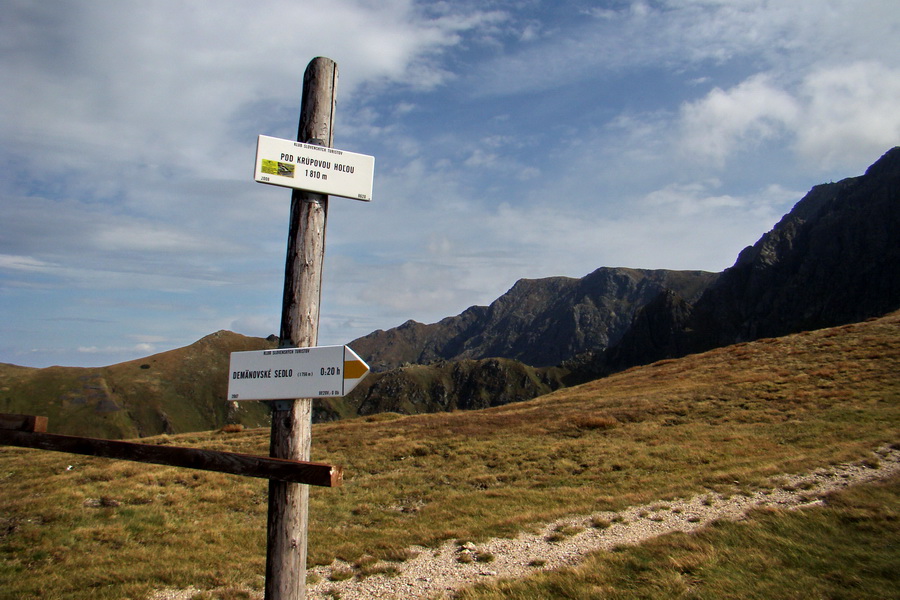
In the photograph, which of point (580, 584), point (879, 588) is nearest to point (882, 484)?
point (879, 588)

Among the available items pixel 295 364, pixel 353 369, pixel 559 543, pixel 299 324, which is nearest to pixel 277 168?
pixel 299 324

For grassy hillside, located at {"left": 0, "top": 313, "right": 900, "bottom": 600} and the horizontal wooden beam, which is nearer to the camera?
the horizontal wooden beam

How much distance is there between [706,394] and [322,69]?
108 ft

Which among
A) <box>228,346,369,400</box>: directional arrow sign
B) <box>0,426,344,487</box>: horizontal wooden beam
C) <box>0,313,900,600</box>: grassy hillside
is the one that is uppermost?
<box>228,346,369,400</box>: directional arrow sign

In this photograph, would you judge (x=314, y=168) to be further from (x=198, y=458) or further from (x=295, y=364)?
(x=198, y=458)

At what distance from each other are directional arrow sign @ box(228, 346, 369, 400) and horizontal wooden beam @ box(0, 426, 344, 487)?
0.64 m

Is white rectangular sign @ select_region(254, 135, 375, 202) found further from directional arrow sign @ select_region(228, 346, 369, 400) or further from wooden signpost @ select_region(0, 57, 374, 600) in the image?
directional arrow sign @ select_region(228, 346, 369, 400)

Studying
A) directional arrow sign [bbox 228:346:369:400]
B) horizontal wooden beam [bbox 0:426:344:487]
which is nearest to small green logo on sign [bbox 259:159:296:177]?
directional arrow sign [bbox 228:346:369:400]

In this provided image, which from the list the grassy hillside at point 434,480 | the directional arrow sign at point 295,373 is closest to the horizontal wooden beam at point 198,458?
the directional arrow sign at point 295,373

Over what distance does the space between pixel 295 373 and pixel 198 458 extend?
3.98 ft

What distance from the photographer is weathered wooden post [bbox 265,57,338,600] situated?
5.30 metres

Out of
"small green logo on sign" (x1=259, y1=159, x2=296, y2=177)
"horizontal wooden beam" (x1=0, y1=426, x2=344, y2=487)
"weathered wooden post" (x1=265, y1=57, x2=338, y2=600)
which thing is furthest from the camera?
"small green logo on sign" (x1=259, y1=159, x2=296, y2=177)

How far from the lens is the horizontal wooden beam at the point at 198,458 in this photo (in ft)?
15.1

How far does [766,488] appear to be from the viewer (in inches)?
552
